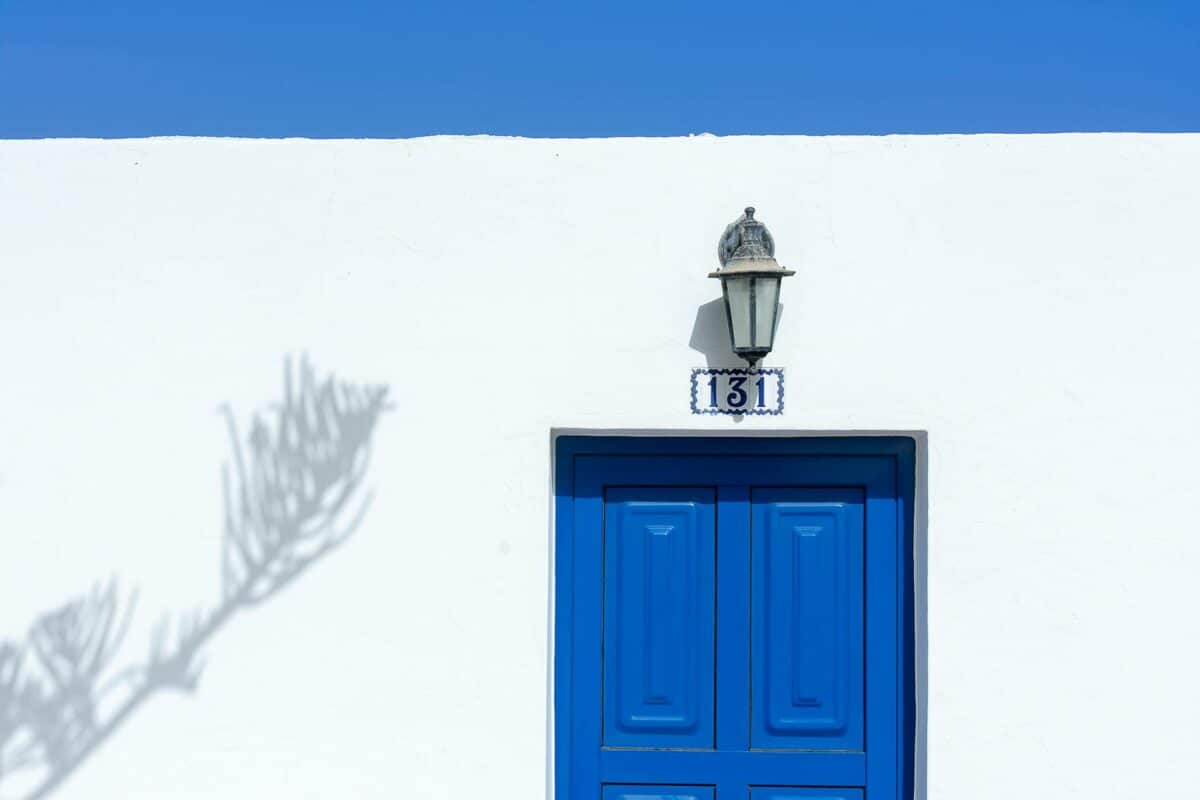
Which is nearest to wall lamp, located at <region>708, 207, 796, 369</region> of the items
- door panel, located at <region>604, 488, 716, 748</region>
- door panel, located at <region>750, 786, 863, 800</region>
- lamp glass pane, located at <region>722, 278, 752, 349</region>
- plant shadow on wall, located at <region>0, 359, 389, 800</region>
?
lamp glass pane, located at <region>722, 278, 752, 349</region>

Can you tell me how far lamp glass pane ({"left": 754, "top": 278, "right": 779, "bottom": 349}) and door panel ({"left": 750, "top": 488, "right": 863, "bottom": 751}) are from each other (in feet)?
2.18

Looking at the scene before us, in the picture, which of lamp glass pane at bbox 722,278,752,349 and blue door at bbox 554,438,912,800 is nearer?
lamp glass pane at bbox 722,278,752,349

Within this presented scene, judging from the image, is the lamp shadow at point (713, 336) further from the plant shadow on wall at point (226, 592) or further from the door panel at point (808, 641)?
the plant shadow on wall at point (226, 592)

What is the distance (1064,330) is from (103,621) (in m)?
3.11

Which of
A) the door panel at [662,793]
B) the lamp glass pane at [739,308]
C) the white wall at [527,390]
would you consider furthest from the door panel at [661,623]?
the lamp glass pane at [739,308]

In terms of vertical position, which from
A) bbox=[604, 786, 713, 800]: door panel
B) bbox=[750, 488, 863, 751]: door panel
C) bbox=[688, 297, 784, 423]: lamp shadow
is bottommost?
bbox=[604, 786, 713, 800]: door panel

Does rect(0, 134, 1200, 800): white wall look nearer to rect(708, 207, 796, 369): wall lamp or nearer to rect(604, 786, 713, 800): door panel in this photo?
rect(708, 207, 796, 369): wall lamp

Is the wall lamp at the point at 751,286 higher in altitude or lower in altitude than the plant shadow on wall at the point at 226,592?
higher

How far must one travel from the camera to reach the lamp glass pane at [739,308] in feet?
9.75

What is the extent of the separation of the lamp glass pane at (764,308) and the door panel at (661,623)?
562 millimetres

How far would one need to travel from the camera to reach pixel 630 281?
3.15 m

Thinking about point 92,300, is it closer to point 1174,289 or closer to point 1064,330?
point 1064,330

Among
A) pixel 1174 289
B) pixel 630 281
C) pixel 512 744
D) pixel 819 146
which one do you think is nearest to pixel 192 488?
pixel 512 744

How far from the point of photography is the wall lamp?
2.96 m
